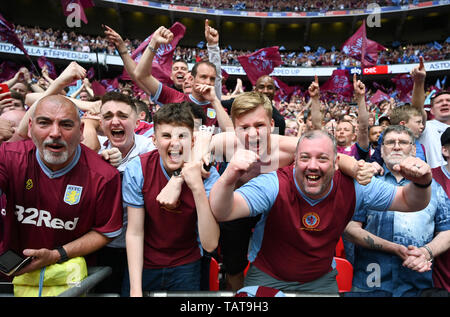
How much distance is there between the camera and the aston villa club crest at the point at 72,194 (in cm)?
184

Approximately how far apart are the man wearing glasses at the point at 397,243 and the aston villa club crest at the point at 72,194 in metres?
1.85

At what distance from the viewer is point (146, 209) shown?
6.58 feet

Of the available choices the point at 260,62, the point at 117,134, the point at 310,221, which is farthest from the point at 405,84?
the point at 117,134

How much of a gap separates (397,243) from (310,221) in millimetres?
850

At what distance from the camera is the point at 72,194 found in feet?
6.08

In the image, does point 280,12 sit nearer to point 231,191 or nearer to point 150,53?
point 150,53

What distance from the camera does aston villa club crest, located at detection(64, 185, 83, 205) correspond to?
184 cm

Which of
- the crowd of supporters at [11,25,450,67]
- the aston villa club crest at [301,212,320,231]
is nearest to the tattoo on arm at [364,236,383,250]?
the aston villa club crest at [301,212,320,231]

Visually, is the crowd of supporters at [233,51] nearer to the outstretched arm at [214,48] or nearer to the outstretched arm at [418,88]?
the outstretched arm at [214,48]

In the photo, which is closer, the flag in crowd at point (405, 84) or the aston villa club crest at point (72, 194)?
the aston villa club crest at point (72, 194)

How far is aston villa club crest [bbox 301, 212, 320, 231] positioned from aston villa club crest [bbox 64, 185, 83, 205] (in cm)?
139

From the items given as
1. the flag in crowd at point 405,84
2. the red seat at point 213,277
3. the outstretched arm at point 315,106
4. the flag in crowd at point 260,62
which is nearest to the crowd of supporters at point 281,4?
the flag in crowd at point 405,84
